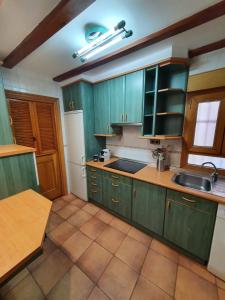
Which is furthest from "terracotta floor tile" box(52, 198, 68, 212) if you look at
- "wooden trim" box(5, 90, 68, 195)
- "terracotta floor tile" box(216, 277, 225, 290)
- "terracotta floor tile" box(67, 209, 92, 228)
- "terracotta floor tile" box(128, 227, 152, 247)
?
"terracotta floor tile" box(216, 277, 225, 290)

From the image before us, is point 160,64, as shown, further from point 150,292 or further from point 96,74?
point 150,292

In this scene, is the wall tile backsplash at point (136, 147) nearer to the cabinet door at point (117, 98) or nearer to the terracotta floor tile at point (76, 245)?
the cabinet door at point (117, 98)

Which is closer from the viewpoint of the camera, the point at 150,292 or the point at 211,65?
the point at 150,292

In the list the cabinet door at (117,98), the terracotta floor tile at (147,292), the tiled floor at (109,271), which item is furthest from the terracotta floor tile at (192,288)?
the cabinet door at (117,98)

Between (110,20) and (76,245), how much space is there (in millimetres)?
2576

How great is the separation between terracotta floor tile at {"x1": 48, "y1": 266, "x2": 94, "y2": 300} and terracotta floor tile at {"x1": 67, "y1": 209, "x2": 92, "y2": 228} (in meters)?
0.72

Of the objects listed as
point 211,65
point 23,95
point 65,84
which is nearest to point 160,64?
point 211,65

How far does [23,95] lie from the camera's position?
2.22 meters

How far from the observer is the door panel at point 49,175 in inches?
103

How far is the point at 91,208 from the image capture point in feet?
8.47

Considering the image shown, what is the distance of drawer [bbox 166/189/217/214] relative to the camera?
4.43 feet

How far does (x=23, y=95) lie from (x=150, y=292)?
310 cm

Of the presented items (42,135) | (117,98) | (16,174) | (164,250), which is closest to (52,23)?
(117,98)

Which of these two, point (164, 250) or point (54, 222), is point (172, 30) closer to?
point (164, 250)
